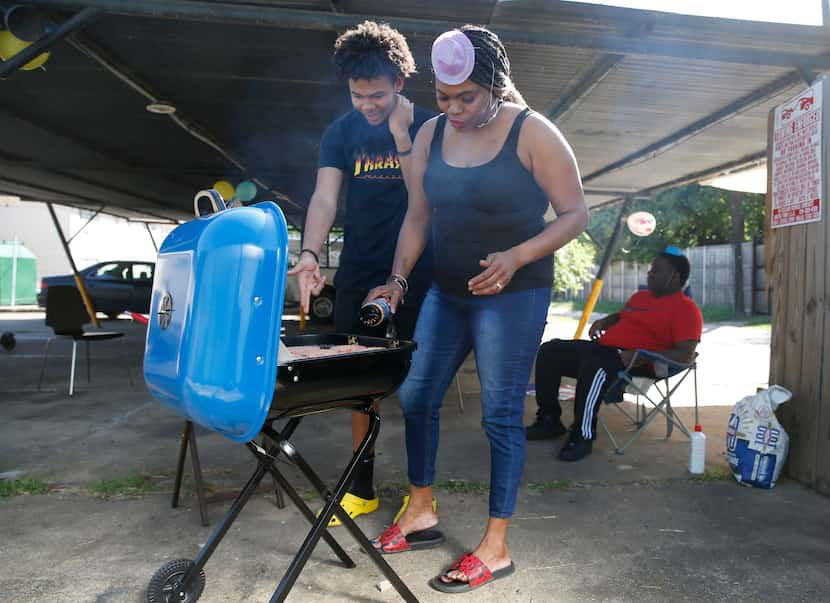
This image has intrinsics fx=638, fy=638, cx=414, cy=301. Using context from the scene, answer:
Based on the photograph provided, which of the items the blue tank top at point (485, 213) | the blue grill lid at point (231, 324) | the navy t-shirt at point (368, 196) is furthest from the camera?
the navy t-shirt at point (368, 196)

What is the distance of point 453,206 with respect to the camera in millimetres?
2199

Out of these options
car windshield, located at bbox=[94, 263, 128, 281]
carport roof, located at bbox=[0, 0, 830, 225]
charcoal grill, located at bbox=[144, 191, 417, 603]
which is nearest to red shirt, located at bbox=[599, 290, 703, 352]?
carport roof, located at bbox=[0, 0, 830, 225]

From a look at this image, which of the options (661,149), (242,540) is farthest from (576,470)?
(661,149)

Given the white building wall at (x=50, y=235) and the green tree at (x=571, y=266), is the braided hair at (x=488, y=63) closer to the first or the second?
the green tree at (x=571, y=266)

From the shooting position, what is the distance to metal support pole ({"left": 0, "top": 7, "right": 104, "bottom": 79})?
3672mm

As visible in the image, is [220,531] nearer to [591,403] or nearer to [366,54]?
[366,54]

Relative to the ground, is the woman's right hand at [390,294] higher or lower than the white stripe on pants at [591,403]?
higher

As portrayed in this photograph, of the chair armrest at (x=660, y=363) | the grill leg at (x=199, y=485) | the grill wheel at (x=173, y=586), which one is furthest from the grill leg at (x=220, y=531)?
the chair armrest at (x=660, y=363)

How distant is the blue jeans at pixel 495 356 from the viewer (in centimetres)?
216

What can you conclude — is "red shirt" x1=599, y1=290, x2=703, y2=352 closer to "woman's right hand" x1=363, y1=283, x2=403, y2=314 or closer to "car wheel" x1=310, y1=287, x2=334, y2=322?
"woman's right hand" x1=363, y1=283, x2=403, y2=314

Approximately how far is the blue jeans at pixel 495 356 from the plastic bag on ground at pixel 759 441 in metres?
1.70

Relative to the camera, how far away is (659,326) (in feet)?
13.8

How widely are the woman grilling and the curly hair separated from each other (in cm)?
27

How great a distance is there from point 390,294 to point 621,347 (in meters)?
2.46
